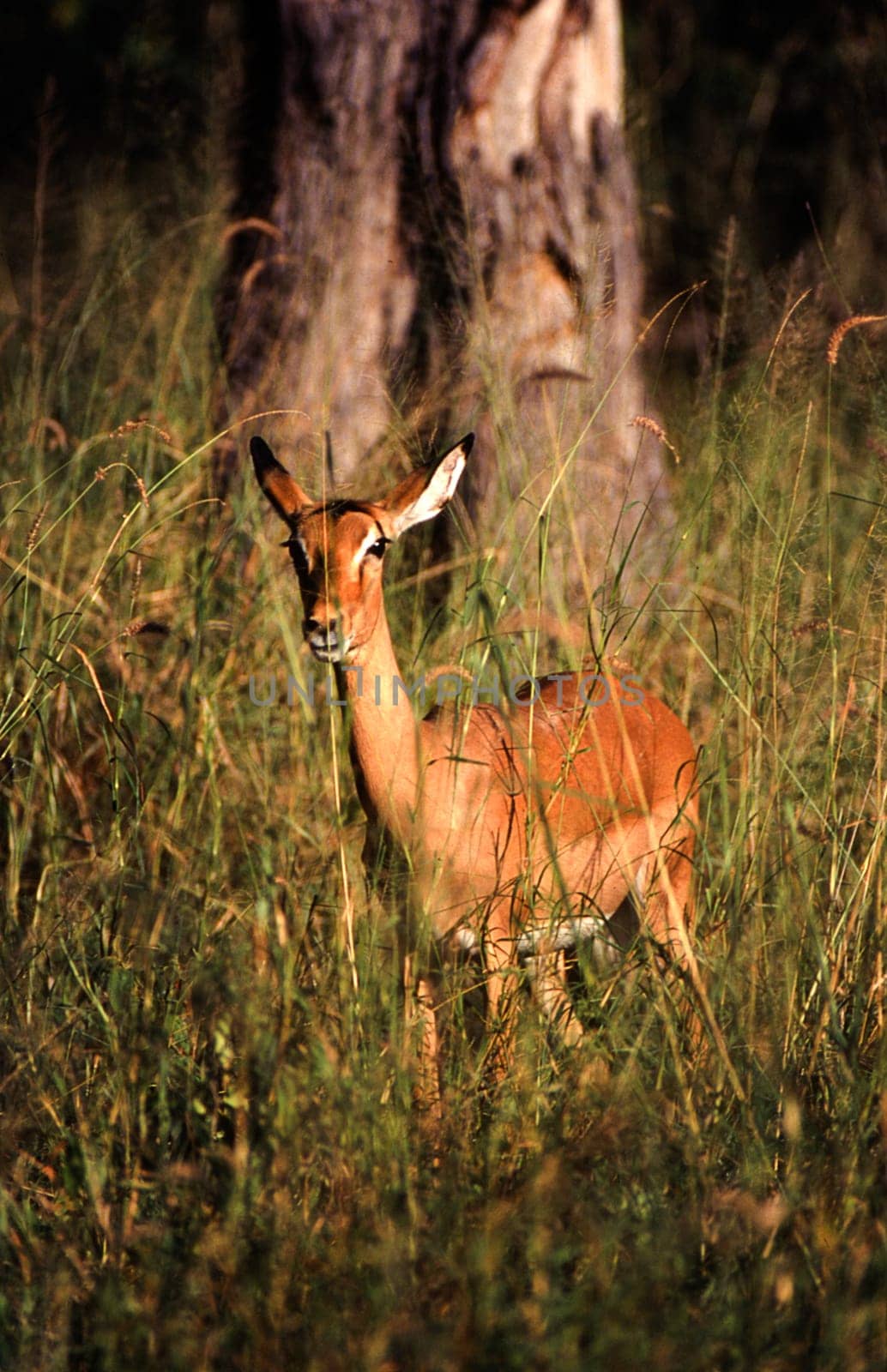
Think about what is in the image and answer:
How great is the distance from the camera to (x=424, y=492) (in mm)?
3719

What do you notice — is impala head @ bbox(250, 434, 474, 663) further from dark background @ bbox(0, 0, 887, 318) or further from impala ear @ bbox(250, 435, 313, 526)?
dark background @ bbox(0, 0, 887, 318)

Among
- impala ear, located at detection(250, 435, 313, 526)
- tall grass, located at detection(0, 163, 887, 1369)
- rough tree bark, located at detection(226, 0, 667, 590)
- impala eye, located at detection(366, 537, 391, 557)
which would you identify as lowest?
tall grass, located at detection(0, 163, 887, 1369)

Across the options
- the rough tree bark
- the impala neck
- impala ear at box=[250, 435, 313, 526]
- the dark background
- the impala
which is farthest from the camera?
the dark background

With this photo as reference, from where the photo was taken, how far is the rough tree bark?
511 centimetres

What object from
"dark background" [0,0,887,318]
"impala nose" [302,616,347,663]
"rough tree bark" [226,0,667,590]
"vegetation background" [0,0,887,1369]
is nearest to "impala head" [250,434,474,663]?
"impala nose" [302,616,347,663]

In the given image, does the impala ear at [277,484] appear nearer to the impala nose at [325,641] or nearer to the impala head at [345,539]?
the impala head at [345,539]

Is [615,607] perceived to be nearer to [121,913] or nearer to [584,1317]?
[121,913]

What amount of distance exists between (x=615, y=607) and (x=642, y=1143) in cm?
127

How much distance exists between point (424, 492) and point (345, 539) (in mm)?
266

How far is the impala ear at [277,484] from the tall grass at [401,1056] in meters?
0.23

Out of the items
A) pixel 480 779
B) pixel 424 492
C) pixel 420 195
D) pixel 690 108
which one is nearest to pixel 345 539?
pixel 424 492

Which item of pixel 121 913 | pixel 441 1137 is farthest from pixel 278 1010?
pixel 121 913

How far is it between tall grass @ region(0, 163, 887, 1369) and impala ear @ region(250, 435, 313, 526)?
0.23m

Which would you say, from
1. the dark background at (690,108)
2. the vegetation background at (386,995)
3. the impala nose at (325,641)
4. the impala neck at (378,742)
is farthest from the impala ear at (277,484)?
the dark background at (690,108)
